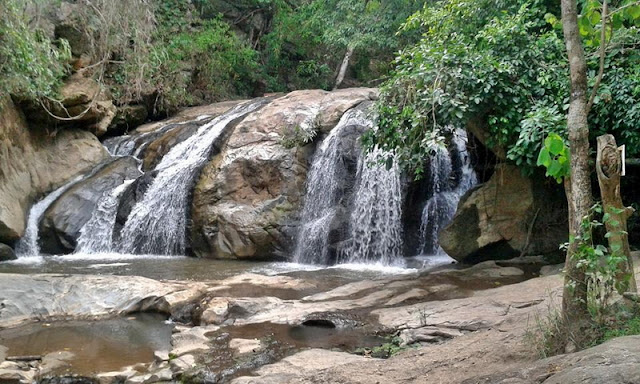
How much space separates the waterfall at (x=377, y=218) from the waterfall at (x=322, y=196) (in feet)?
1.56

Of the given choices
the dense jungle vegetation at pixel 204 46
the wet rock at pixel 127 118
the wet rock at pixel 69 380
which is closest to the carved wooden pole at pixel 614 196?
the wet rock at pixel 69 380

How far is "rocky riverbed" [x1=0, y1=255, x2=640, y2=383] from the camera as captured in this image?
451 centimetres

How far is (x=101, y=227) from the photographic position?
44.5ft

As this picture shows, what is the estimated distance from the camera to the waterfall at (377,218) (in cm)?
1181

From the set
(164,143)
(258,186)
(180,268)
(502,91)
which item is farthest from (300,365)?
(164,143)

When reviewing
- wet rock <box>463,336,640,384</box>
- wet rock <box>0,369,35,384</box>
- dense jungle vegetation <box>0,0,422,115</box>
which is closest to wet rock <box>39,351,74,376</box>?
wet rock <box>0,369,35,384</box>

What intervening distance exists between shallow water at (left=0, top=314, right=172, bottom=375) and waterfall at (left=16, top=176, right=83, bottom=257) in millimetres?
6733

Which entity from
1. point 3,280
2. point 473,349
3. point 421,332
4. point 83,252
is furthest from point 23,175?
point 473,349

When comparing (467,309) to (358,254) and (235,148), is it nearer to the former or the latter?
(358,254)

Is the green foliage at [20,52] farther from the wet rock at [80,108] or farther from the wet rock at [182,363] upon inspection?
the wet rock at [182,363]

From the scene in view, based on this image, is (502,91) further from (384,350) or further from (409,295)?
(384,350)

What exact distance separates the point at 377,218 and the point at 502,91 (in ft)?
13.5

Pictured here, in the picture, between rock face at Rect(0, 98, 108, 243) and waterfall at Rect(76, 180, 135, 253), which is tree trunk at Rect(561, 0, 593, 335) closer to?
waterfall at Rect(76, 180, 135, 253)

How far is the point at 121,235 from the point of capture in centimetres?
1330
